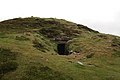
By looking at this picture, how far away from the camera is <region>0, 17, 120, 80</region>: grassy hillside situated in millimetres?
48594

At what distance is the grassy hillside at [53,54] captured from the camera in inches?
1913

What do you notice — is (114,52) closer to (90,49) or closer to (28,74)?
(90,49)

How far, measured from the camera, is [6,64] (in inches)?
1977

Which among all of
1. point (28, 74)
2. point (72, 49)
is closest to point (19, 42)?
point (72, 49)

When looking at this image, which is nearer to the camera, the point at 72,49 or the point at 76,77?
the point at 76,77

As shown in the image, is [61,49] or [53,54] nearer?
[53,54]

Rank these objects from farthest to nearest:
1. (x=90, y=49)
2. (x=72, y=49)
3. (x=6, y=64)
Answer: (x=72, y=49), (x=90, y=49), (x=6, y=64)

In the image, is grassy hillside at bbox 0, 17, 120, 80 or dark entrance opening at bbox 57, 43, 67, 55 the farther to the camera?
dark entrance opening at bbox 57, 43, 67, 55

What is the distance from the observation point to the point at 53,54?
65875 mm

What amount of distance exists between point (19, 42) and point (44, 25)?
30869 mm

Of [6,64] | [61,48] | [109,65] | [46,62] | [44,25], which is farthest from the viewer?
[44,25]

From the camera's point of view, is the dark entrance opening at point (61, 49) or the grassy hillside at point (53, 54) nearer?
the grassy hillside at point (53, 54)

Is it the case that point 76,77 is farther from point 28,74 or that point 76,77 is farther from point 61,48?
point 61,48

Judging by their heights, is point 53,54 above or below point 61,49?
above
